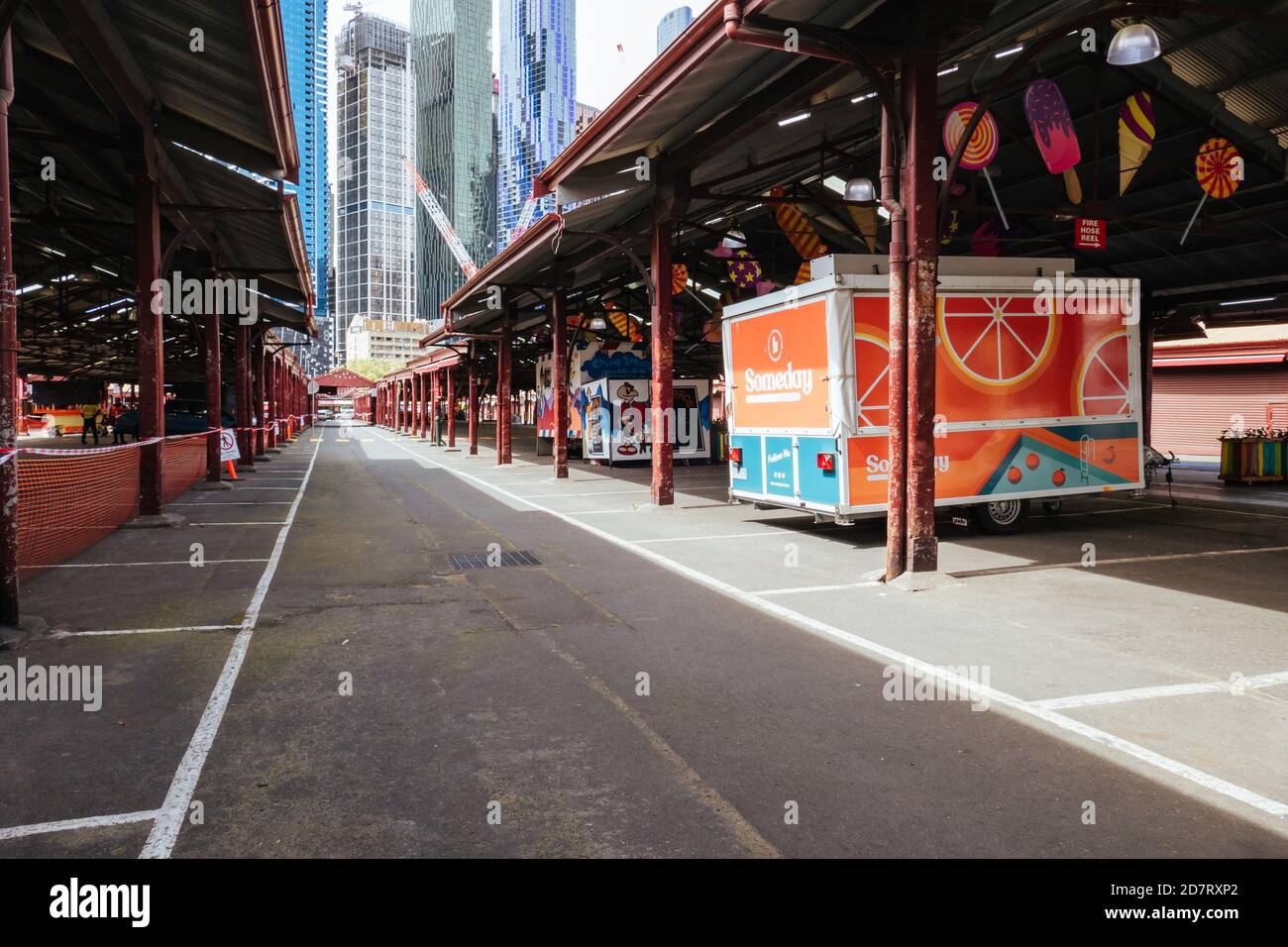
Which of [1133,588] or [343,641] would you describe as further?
[1133,588]

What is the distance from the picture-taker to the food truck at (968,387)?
1155cm

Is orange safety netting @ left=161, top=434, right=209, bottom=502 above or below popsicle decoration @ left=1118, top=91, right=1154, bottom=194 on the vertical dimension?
below

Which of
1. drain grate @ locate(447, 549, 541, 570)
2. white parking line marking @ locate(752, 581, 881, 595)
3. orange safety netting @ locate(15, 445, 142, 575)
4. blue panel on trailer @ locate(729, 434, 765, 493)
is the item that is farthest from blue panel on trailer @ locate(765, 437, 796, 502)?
orange safety netting @ locate(15, 445, 142, 575)

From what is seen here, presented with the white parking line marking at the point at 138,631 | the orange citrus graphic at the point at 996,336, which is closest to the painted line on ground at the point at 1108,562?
the orange citrus graphic at the point at 996,336

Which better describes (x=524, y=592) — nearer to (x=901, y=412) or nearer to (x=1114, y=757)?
(x=901, y=412)

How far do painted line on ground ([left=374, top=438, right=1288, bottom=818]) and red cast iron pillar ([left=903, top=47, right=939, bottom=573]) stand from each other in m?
2.05

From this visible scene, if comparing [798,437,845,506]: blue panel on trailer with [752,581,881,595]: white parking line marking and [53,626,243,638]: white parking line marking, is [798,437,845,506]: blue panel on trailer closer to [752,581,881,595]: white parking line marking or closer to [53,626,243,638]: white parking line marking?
[752,581,881,595]: white parking line marking

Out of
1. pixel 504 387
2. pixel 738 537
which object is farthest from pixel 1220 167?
pixel 504 387

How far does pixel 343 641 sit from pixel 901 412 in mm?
6138

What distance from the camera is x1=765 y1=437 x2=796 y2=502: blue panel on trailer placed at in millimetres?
12797

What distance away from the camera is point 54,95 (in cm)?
1401

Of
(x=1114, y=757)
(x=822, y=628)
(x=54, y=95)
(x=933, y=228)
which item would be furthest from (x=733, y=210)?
(x=1114, y=757)

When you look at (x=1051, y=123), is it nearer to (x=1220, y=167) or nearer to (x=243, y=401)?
(x=1220, y=167)

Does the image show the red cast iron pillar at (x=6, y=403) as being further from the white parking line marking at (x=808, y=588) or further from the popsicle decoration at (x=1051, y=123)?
the popsicle decoration at (x=1051, y=123)
